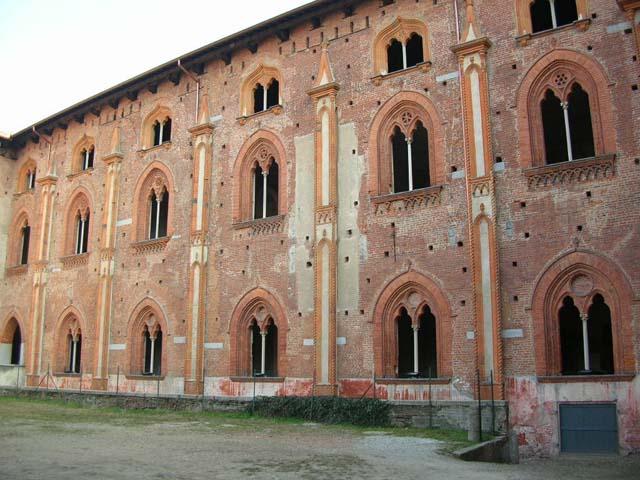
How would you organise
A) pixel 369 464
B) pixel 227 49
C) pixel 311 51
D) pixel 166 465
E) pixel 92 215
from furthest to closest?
pixel 92 215 → pixel 227 49 → pixel 311 51 → pixel 369 464 → pixel 166 465

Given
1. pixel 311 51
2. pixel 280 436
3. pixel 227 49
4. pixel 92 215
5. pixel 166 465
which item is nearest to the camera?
pixel 166 465

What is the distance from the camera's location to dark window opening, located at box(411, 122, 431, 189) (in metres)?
20.0

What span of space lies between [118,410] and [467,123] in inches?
519

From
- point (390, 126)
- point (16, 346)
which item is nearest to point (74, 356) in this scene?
point (16, 346)

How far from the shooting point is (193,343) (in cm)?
2061

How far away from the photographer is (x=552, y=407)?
1449cm

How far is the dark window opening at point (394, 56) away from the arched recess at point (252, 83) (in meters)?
3.85

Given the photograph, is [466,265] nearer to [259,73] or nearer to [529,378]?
[529,378]

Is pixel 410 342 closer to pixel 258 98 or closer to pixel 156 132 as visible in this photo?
pixel 258 98

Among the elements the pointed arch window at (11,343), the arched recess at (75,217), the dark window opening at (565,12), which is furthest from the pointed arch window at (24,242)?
the dark window opening at (565,12)

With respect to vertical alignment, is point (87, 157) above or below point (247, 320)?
above

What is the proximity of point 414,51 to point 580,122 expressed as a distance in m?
5.11

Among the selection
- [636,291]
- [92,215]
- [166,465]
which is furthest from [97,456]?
[92,215]

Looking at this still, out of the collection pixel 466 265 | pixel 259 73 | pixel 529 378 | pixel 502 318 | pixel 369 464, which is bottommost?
pixel 369 464
